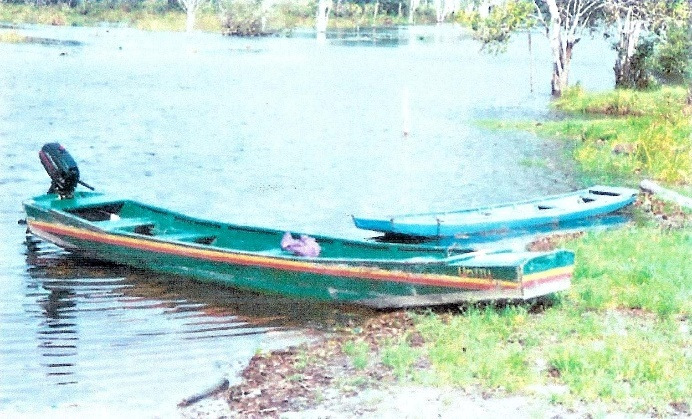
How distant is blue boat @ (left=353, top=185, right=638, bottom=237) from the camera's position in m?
14.7

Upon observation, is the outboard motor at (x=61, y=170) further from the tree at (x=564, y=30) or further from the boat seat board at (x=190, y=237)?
the tree at (x=564, y=30)

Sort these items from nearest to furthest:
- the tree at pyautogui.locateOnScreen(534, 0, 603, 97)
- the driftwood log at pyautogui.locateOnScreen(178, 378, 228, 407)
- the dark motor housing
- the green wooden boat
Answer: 1. the driftwood log at pyautogui.locateOnScreen(178, 378, 228, 407)
2. the green wooden boat
3. the dark motor housing
4. the tree at pyautogui.locateOnScreen(534, 0, 603, 97)

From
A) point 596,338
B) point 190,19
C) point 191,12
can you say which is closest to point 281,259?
point 596,338

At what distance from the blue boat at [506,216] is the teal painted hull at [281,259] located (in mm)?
2577

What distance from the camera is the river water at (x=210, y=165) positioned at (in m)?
9.96

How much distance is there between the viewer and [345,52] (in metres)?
62.1

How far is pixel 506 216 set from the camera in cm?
1547

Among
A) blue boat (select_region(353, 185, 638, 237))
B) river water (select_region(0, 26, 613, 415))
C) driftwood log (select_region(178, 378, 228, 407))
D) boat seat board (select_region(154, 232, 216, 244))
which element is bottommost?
river water (select_region(0, 26, 613, 415))

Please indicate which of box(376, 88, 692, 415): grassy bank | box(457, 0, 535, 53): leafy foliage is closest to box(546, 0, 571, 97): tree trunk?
box(457, 0, 535, 53): leafy foliage

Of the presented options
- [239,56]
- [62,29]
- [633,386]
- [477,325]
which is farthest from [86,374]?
[62,29]

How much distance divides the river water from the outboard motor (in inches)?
33.0

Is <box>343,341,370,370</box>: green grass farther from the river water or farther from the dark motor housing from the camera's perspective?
the dark motor housing

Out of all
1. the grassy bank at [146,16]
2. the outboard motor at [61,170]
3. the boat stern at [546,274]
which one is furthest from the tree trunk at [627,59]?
the grassy bank at [146,16]

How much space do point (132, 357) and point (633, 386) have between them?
455 centimetres
